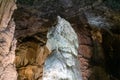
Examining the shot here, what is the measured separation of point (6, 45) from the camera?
2.90m

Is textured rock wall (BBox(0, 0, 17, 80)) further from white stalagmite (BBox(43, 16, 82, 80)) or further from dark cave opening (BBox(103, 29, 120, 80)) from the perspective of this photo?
dark cave opening (BBox(103, 29, 120, 80))

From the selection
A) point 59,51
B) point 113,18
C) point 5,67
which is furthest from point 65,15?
point 59,51

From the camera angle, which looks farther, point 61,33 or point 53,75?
point 61,33

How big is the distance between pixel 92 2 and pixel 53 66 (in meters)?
1.91

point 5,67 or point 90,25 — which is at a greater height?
point 90,25

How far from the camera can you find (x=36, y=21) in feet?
14.1

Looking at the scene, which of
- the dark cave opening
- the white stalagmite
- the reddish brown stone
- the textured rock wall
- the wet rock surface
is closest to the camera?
the white stalagmite

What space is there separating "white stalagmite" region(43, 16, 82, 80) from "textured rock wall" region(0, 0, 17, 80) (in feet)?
2.09

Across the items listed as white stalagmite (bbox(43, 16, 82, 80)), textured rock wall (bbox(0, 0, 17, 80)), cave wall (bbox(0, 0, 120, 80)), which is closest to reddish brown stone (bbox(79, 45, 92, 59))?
cave wall (bbox(0, 0, 120, 80))

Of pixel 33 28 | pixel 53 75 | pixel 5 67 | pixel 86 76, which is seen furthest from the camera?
pixel 33 28

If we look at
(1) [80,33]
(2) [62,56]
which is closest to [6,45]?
(2) [62,56]

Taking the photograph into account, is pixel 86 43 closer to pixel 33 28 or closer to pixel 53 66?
pixel 33 28

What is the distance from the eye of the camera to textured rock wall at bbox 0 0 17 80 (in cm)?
280

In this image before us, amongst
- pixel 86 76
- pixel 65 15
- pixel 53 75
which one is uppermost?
pixel 65 15
